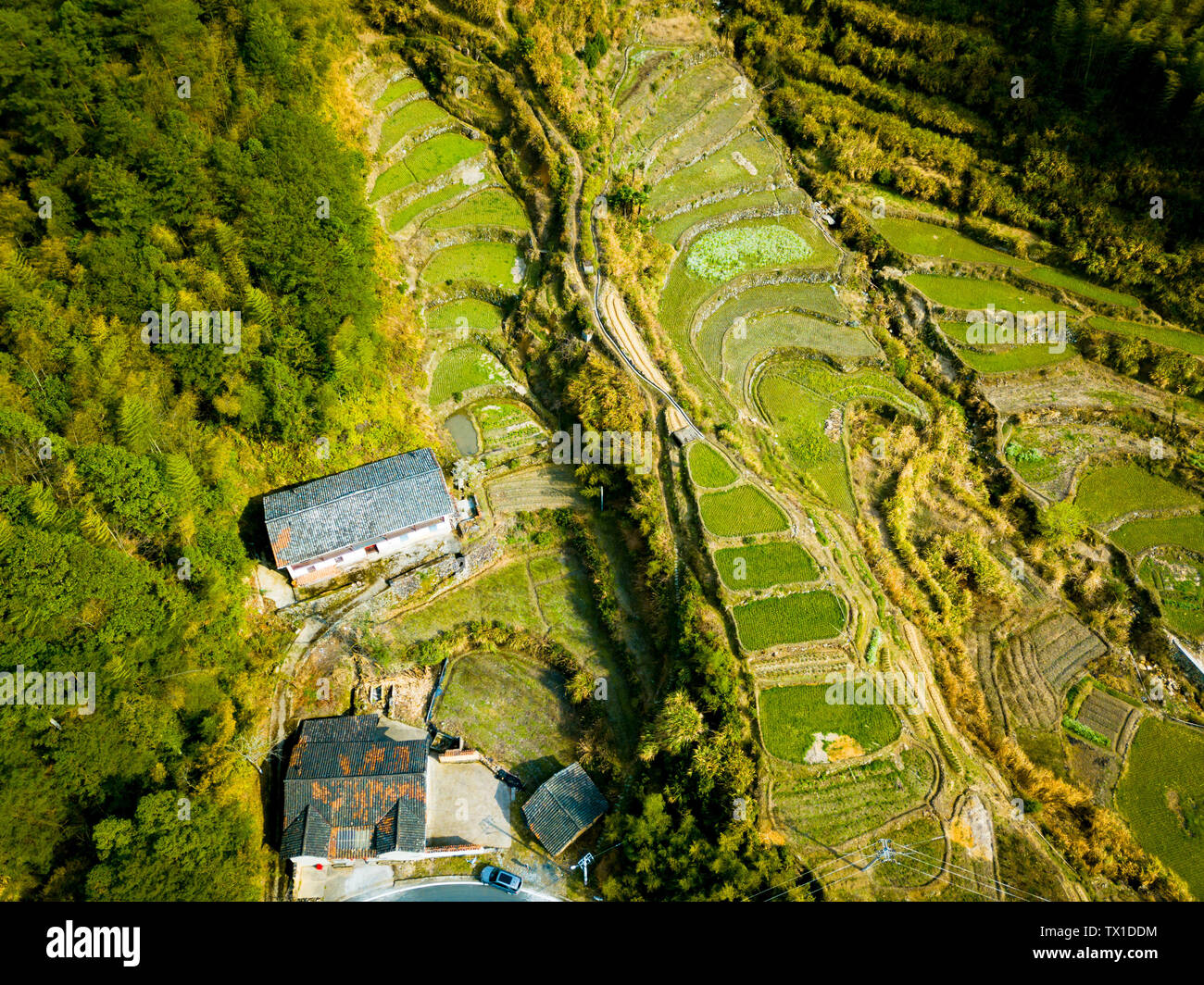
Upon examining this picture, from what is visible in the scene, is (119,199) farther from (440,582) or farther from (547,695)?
(547,695)

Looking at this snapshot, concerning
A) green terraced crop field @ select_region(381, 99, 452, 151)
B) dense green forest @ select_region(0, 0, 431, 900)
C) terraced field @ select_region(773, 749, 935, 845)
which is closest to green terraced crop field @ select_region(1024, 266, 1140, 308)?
terraced field @ select_region(773, 749, 935, 845)

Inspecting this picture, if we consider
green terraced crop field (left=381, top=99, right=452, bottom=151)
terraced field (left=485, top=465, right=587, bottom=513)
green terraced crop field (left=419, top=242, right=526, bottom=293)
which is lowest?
terraced field (left=485, top=465, right=587, bottom=513)

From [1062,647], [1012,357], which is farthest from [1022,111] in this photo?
[1062,647]

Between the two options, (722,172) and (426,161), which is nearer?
(426,161)

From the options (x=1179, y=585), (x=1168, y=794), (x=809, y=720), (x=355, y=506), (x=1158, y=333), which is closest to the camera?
(x=809, y=720)

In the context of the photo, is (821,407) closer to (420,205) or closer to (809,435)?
(809,435)

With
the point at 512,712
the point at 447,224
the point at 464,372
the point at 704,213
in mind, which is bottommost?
the point at 512,712

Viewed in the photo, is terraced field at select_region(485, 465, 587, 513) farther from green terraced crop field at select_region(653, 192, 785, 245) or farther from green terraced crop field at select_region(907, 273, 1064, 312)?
green terraced crop field at select_region(907, 273, 1064, 312)
